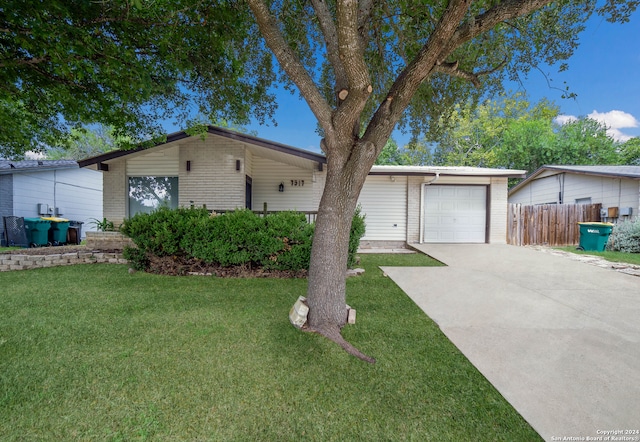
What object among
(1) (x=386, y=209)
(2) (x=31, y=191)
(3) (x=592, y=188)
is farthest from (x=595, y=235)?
(2) (x=31, y=191)

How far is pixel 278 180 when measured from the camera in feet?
31.6

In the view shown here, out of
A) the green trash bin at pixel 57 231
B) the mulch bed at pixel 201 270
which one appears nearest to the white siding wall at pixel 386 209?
the mulch bed at pixel 201 270

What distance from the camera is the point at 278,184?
9.64m

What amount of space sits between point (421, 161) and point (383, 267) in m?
23.4

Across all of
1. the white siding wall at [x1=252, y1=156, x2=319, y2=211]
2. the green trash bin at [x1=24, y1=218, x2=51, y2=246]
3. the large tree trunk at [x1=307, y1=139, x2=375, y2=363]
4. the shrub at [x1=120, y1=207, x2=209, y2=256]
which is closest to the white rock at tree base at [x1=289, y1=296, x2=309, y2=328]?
the large tree trunk at [x1=307, y1=139, x2=375, y2=363]

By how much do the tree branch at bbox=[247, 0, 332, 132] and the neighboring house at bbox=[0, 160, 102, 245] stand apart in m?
13.6

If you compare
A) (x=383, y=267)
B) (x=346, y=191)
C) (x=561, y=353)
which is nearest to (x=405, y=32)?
(x=346, y=191)

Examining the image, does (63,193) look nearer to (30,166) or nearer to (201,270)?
(30,166)

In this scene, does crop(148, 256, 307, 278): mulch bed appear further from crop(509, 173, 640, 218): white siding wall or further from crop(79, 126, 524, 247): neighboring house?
crop(509, 173, 640, 218): white siding wall

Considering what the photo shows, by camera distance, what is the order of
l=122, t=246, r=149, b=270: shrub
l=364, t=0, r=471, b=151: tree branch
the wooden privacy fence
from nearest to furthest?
l=364, t=0, r=471, b=151: tree branch, l=122, t=246, r=149, b=270: shrub, the wooden privacy fence

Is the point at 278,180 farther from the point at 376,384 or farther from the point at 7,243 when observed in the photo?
the point at 7,243

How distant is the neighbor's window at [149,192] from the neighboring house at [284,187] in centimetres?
3

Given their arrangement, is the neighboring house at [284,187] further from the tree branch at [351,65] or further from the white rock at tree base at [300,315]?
the white rock at tree base at [300,315]

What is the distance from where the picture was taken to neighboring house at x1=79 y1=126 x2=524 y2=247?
8430mm
